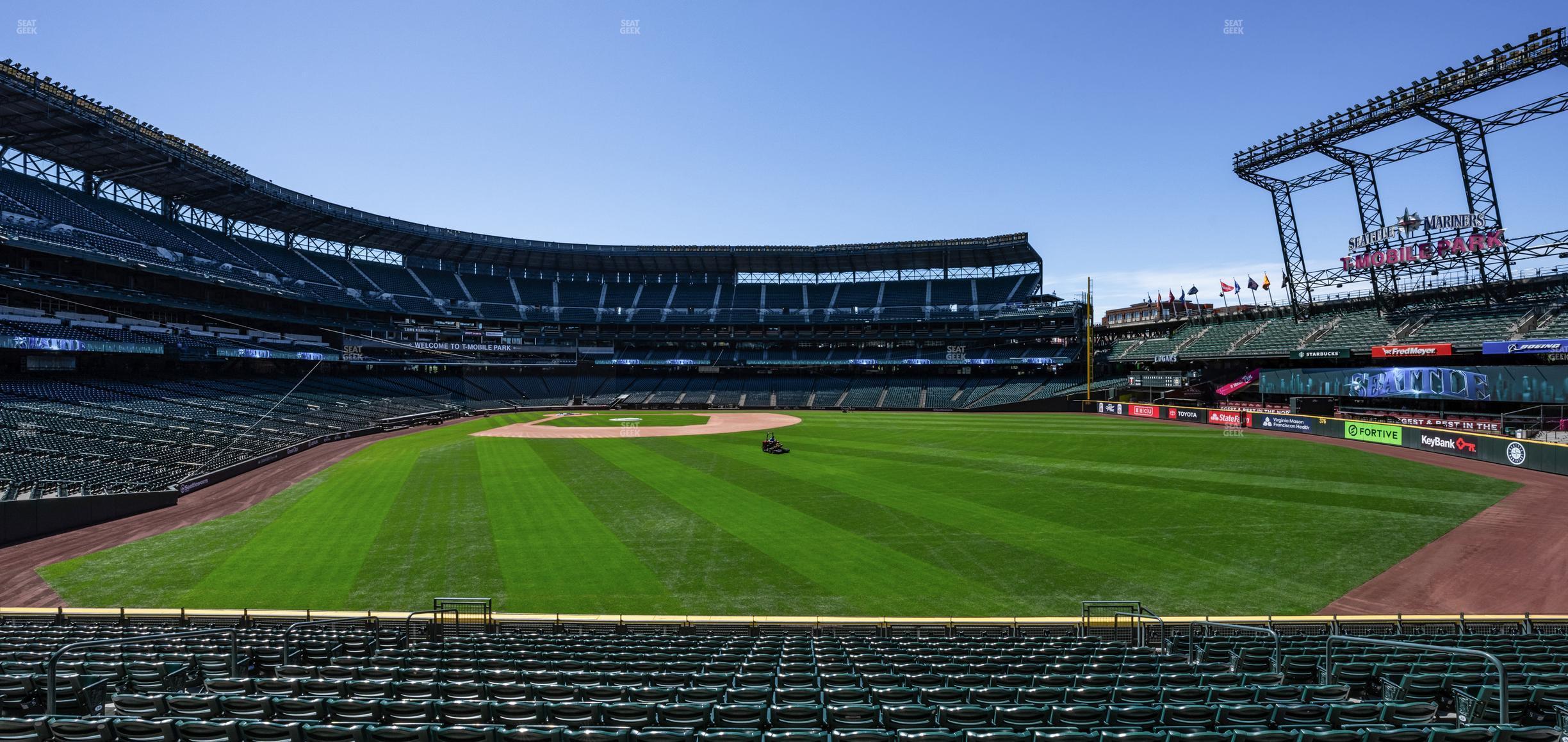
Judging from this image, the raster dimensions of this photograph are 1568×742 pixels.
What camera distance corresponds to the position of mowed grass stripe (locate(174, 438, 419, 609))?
16.8 meters

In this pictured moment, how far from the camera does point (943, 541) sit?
21.1m

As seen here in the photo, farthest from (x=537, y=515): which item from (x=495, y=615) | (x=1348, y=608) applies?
(x=1348, y=608)

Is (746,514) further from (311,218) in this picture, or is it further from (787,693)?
(311,218)

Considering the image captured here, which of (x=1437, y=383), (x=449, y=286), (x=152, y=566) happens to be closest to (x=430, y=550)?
(x=152, y=566)

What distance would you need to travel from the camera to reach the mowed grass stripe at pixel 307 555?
16.8 m

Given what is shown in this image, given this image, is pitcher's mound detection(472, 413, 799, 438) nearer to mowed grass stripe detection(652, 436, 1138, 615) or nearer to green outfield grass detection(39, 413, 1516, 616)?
green outfield grass detection(39, 413, 1516, 616)

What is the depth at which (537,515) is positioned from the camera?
24.8 metres

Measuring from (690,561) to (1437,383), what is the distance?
181 feet

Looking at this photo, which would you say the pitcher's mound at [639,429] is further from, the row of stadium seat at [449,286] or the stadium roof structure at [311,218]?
the stadium roof structure at [311,218]

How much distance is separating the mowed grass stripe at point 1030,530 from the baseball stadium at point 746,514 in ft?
0.62

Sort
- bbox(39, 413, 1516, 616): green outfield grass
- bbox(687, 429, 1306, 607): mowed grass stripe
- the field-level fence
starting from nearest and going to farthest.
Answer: the field-level fence
bbox(39, 413, 1516, 616): green outfield grass
bbox(687, 429, 1306, 607): mowed grass stripe

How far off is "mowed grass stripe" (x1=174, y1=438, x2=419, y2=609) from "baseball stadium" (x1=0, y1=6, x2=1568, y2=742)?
0.17 metres

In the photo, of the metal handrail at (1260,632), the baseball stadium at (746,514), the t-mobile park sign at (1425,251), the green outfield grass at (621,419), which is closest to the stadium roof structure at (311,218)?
the baseball stadium at (746,514)

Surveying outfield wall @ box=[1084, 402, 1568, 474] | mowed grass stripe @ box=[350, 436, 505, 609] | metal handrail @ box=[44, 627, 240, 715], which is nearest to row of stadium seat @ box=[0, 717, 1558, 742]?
metal handrail @ box=[44, 627, 240, 715]
